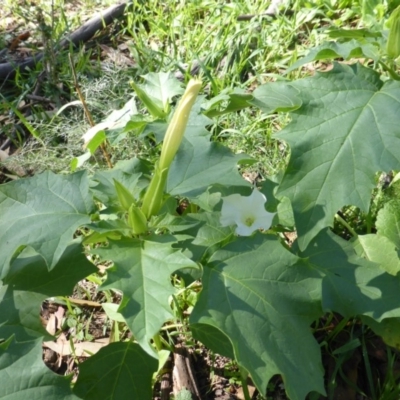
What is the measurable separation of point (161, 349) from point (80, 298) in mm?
507

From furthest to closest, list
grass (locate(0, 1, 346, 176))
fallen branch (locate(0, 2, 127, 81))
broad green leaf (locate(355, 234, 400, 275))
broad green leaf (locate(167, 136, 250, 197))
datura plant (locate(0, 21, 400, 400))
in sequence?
fallen branch (locate(0, 2, 127, 81)) → grass (locate(0, 1, 346, 176)) → broad green leaf (locate(355, 234, 400, 275)) → broad green leaf (locate(167, 136, 250, 197)) → datura plant (locate(0, 21, 400, 400))

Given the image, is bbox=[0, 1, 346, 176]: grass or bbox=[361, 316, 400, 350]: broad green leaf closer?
bbox=[361, 316, 400, 350]: broad green leaf

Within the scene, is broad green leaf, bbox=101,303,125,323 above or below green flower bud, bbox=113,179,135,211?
below

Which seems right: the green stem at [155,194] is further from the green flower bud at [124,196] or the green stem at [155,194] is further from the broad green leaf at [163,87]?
the broad green leaf at [163,87]

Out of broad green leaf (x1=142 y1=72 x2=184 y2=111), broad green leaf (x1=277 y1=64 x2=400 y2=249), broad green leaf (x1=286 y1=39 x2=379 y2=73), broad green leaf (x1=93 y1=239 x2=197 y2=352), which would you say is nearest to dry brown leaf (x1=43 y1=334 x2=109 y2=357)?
broad green leaf (x1=93 y1=239 x2=197 y2=352)

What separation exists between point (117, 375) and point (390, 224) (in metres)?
1.04

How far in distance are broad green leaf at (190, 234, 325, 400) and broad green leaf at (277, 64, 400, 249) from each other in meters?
0.13

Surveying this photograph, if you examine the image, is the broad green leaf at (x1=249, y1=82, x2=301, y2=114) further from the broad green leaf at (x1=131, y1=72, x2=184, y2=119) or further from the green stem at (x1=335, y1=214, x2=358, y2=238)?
the green stem at (x1=335, y1=214, x2=358, y2=238)

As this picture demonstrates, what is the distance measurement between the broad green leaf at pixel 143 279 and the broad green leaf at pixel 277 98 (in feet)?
1.80

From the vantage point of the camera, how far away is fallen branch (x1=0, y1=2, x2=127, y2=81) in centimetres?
343

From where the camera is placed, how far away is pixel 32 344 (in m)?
1.51

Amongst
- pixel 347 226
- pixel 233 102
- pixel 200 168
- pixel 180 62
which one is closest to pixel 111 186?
pixel 200 168

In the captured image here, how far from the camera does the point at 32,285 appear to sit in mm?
1735

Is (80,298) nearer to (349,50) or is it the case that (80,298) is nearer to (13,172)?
(13,172)
